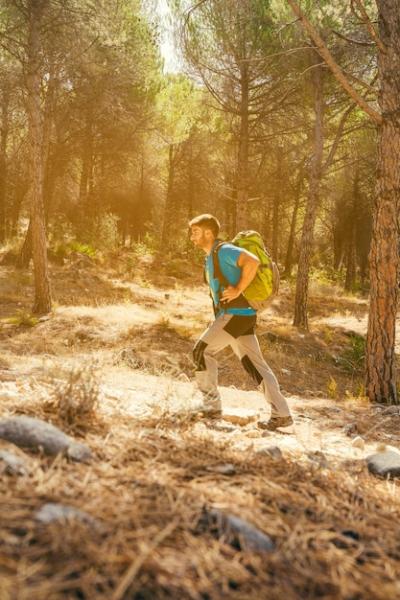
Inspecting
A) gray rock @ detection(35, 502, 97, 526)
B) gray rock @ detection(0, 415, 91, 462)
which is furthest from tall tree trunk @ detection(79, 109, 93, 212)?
gray rock @ detection(35, 502, 97, 526)

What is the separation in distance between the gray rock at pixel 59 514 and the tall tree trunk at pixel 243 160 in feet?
40.8

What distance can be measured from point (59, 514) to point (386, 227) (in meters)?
6.42

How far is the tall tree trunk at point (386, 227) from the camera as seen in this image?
6898 millimetres

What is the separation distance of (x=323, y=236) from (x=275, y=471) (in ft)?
155

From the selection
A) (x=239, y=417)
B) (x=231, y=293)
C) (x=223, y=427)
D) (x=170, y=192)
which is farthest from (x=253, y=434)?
(x=170, y=192)

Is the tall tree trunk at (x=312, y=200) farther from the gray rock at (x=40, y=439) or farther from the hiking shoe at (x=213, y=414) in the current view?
the gray rock at (x=40, y=439)

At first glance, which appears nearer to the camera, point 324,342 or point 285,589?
point 285,589

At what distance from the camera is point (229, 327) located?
14.2ft

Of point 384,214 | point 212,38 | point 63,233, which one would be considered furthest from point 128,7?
point 384,214

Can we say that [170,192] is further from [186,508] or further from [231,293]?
[186,508]

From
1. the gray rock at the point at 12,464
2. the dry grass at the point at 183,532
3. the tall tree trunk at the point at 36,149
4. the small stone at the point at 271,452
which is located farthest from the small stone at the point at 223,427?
the tall tree trunk at the point at 36,149

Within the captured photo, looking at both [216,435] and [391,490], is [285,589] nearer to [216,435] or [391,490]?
[391,490]

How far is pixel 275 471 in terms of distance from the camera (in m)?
2.61

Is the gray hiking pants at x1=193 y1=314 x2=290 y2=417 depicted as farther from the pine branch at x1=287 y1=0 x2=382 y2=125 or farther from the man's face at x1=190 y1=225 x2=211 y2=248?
the pine branch at x1=287 y1=0 x2=382 y2=125
